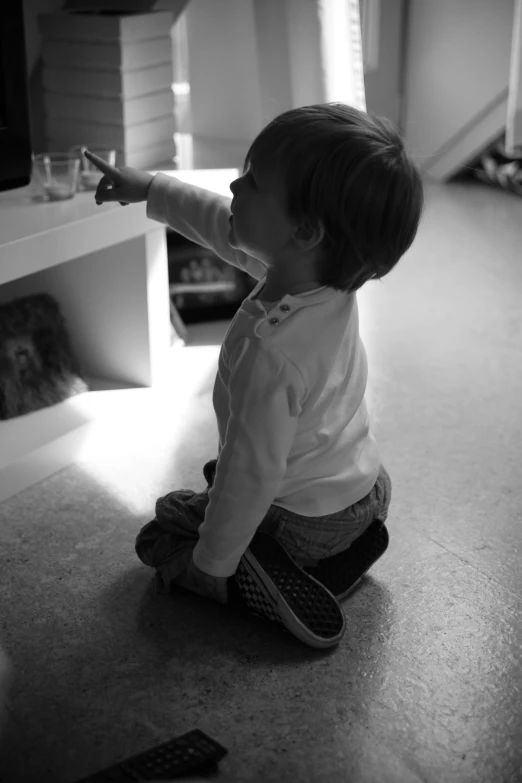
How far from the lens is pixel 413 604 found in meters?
1.14

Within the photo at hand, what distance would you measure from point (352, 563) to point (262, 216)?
44cm

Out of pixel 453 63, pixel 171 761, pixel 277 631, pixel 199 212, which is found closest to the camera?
pixel 171 761

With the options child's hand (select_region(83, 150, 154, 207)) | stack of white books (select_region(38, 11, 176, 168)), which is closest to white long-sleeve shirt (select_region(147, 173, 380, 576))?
A: child's hand (select_region(83, 150, 154, 207))

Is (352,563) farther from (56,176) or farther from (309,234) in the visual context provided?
(56,176)

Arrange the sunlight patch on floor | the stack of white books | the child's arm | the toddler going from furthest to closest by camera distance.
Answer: the stack of white books, the sunlight patch on floor, the child's arm, the toddler

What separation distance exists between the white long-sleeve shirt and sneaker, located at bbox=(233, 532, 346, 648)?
35 millimetres

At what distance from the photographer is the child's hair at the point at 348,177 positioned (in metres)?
0.93

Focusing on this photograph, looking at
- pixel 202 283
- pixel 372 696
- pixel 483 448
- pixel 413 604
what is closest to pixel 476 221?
pixel 202 283

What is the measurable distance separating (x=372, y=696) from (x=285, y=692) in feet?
0.30

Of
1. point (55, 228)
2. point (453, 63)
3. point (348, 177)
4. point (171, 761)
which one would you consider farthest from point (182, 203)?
point (453, 63)

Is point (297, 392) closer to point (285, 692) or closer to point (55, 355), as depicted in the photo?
point (285, 692)

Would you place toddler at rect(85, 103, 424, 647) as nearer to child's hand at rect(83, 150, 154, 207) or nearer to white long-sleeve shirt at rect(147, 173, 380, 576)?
white long-sleeve shirt at rect(147, 173, 380, 576)

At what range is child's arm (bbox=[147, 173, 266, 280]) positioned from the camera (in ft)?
3.90

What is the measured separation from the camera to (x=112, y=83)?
1.63 meters
